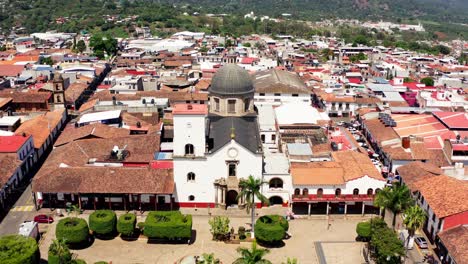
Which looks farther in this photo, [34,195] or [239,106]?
[239,106]

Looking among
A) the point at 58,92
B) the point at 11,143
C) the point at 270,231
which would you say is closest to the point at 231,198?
the point at 270,231

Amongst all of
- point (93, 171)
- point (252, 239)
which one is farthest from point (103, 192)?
point (252, 239)

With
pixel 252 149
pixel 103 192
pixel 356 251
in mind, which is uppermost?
pixel 252 149

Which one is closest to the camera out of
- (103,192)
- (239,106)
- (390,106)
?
(103,192)

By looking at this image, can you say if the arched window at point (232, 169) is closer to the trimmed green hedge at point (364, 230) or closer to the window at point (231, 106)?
the window at point (231, 106)

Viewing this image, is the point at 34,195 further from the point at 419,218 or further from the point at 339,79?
the point at 339,79

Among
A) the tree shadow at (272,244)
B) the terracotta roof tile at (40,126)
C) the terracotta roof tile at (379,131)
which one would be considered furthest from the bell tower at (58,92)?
the terracotta roof tile at (379,131)

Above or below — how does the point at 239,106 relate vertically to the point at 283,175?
above
